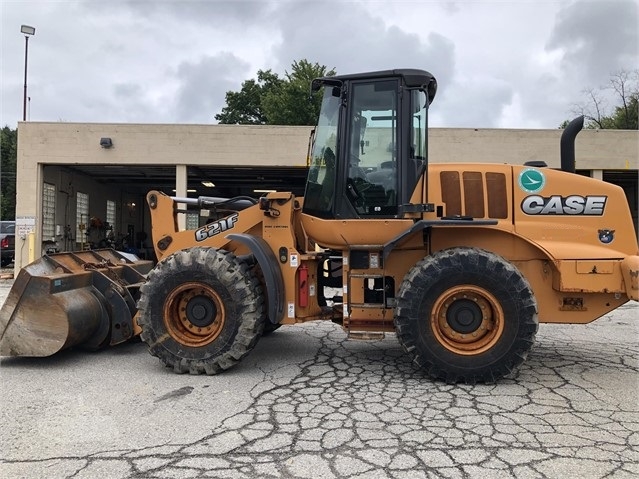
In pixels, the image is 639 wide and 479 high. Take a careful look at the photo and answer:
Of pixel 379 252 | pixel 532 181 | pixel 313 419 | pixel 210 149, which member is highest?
pixel 210 149

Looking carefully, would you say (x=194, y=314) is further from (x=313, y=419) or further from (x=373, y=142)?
(x=373, y=142)

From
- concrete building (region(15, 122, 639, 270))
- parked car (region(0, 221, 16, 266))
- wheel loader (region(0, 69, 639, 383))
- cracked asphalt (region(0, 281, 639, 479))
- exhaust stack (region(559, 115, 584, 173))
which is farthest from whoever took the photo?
parked car (region(0, 221, 16, 266))

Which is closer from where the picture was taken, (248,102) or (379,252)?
(379,252)

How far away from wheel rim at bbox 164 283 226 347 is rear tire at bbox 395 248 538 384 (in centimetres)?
190

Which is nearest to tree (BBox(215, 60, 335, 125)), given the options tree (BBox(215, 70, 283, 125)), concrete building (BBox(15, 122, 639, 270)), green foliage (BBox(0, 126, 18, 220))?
tree (BBox(215, 70, 283, 125))

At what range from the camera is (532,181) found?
5.14 metres

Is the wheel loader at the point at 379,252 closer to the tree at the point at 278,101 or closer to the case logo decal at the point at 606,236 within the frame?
the case logo decal at the point at 606,236

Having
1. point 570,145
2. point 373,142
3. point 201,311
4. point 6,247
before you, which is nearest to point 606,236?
point 570,145

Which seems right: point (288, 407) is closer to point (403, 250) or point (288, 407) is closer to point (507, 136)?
point (403, 250)

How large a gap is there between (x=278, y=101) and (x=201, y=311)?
34.6 metres

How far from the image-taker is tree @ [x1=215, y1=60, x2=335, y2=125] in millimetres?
36906

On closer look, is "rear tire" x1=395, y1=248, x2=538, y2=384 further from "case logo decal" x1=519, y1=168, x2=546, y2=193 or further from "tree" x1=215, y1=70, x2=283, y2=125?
"tree" x1=215, y1=70, x2=283, y2=125

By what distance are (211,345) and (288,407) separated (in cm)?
129

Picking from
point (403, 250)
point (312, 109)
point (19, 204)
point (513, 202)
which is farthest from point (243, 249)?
point (312, 109)
